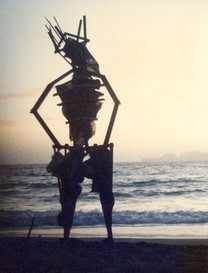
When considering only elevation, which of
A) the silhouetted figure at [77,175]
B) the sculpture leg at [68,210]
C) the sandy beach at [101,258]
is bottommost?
the sandy beach at [101,258]

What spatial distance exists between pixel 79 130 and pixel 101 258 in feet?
8.65

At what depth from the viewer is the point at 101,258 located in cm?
738

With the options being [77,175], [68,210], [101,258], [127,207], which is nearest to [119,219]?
[127,207]

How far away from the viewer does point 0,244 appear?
30.3 ft

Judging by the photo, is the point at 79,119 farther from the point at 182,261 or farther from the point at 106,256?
the point at 182,261

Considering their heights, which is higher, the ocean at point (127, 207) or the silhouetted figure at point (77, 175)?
the silhouetted figure at point (77, 175)

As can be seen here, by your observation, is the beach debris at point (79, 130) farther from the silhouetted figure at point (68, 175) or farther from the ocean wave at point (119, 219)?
the ocean wave at point (119, 219)

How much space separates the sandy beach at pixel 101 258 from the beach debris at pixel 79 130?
1.75 ft

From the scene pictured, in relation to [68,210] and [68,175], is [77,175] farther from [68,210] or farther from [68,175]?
[68,210]

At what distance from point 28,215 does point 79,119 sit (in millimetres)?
16775

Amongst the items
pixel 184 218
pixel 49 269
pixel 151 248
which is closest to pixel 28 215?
pixel 184 218

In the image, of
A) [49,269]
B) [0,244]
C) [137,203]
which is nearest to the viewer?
[49,269]

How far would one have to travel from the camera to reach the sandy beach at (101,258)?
6516mm

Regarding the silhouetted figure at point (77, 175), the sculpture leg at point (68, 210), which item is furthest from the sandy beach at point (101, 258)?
the silhouetted figure at point (77, 175)
